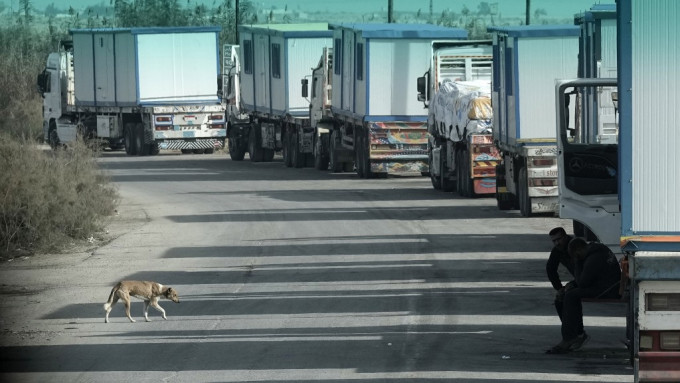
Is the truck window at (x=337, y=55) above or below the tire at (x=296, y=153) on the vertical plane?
above

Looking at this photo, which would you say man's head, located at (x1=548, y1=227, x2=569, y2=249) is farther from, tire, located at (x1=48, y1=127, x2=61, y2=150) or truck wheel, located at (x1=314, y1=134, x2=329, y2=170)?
tire, located at (x1=48, y1=127, x2=61, y2=150)

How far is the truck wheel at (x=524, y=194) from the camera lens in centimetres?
2591

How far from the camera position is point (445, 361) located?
12.9 m

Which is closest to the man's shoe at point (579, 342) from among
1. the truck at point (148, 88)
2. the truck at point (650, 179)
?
the truck at point (650, 179)

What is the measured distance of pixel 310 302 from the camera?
1694cm

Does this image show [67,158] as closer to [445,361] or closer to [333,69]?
[333,69]

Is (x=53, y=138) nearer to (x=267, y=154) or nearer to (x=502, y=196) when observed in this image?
(x=267, y=154)

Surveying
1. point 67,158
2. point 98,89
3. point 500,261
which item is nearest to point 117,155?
point 98,89

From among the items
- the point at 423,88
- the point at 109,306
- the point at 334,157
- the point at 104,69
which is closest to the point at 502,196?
the point at 423,88

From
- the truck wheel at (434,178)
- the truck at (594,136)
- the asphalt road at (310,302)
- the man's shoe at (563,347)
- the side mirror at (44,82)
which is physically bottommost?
the asphalt road at (310,302)

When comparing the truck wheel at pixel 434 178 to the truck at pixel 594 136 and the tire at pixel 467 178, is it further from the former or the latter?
the truck at pixel 594 136

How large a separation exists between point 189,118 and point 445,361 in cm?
3551

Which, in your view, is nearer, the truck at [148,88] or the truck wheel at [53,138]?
the truck at [148,88]

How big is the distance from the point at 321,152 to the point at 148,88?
931 centimetres
